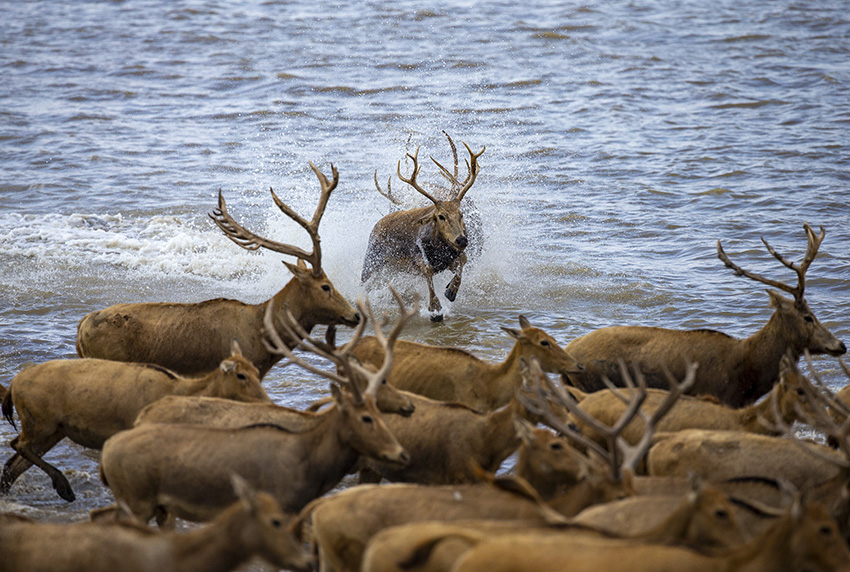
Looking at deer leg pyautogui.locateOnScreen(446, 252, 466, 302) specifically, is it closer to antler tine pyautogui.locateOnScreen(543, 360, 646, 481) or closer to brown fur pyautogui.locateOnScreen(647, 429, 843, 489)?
brown fur pyautogui.locateOnScreen(647, 429, 843, 489)

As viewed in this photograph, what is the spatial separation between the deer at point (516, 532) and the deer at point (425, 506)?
0.68ft

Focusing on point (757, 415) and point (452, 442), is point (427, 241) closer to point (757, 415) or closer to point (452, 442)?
point (452, 442)

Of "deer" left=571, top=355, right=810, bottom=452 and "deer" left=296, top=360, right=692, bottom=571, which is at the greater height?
"deer" left=296, top=360, right=692, bottom=571

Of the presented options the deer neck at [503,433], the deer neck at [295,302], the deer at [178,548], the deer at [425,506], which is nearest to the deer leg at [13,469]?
the deer neck at [295,302]

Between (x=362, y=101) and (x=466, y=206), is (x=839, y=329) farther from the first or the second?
(x=362, y=101)

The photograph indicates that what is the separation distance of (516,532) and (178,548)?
1478 mm

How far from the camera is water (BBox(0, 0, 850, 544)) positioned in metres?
11.9

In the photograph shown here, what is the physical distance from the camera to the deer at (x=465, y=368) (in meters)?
7.53

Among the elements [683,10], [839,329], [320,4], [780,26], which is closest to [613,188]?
[839,329]

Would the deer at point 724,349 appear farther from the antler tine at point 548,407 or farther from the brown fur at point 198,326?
the brown fur at point 198,326

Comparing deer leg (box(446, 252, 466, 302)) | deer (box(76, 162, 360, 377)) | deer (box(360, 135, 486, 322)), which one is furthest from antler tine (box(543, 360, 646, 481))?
deer leg (box(446, 252, 466, 302))

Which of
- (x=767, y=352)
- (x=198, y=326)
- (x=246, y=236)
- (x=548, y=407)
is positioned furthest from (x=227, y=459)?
(x=767, y=352)

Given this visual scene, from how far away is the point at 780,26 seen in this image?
2625 centimetres

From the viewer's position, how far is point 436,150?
18891 millimetres
